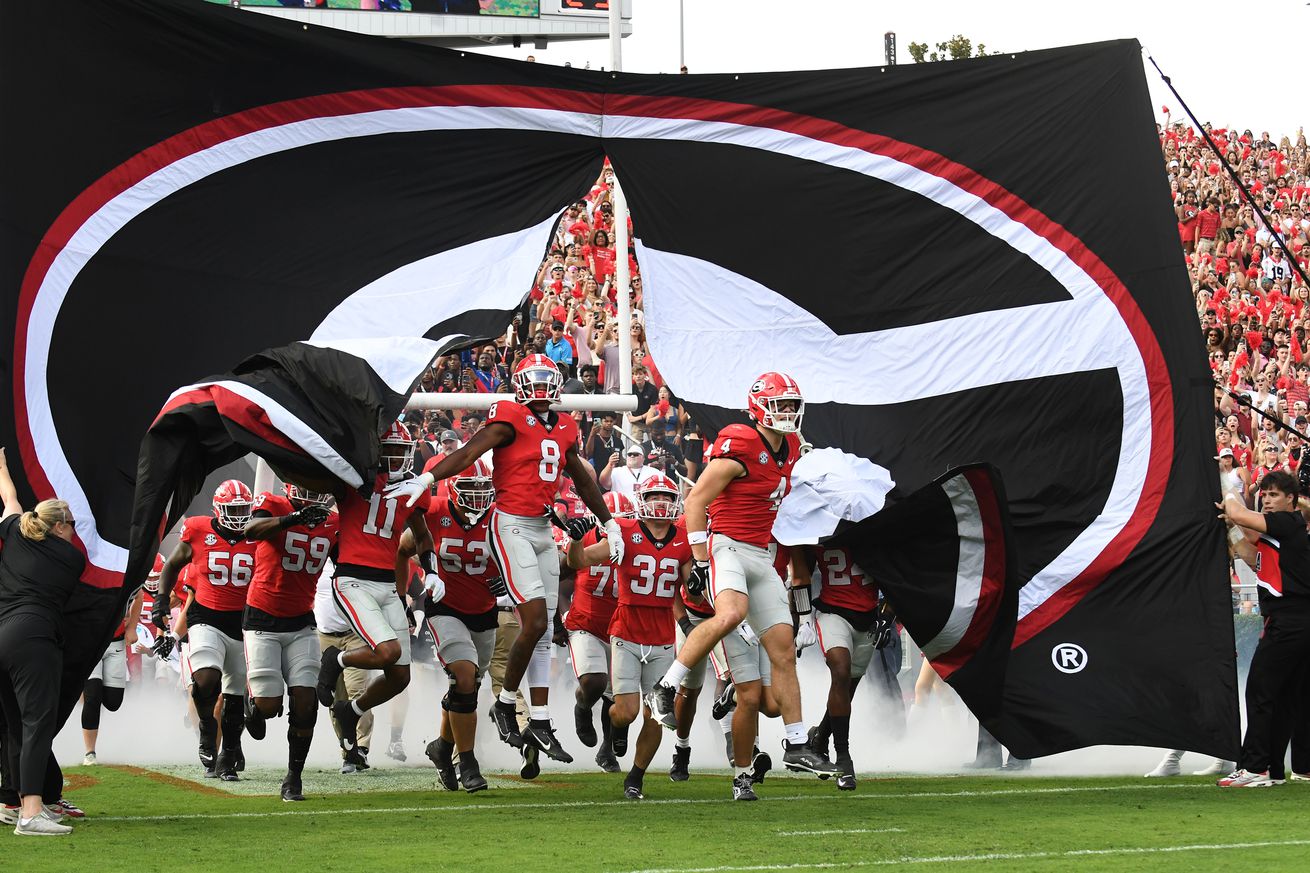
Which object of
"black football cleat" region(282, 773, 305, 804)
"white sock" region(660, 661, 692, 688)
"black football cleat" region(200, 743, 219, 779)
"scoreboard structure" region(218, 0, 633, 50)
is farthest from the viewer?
"scoreboard structure" region(218, 0, 633, 50)

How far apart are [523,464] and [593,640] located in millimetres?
1929

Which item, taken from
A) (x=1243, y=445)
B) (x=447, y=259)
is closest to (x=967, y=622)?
(x=447, y=259)

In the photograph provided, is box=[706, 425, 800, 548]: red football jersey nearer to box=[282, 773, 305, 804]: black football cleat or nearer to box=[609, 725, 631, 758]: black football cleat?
box=[609, 725, 631, 758]: black football cleat

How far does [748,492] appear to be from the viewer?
9.16 metres

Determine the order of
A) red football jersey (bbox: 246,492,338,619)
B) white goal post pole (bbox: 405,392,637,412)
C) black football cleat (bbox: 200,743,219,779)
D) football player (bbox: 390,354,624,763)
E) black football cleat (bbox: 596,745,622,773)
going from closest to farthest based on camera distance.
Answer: football player (bbox: 390,354,624,763), red football jersey (bbox: 246,492,338,619), black football cleat (bbox: 200,743,219,779), black football cleat (bbox: 596,745,622,773), white goal post pole (bbox: 405,392,637,412)

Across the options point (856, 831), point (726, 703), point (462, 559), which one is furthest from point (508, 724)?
point (856, 831)

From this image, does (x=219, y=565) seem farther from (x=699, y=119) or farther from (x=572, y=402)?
(x=699, y=119)

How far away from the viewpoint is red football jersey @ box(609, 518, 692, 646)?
10.9 m

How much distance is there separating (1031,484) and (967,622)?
93 cm

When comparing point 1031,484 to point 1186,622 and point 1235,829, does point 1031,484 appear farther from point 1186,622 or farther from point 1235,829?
point 1235,829

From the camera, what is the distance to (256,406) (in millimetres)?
8328

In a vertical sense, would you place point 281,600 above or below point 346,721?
above

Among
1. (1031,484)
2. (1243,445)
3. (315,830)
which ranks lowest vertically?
(315,830)

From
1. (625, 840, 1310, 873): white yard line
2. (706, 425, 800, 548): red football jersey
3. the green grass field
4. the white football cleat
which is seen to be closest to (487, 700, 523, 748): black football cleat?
the green grass field
